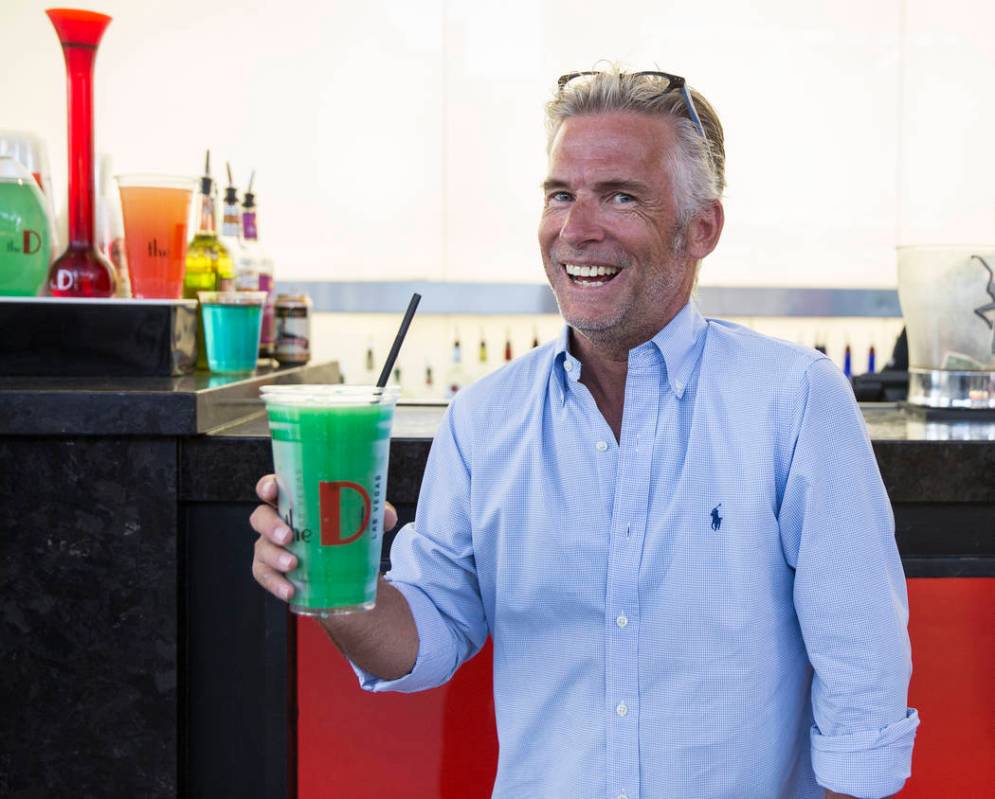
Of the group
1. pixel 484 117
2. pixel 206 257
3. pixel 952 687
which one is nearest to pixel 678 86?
pixel 952 687

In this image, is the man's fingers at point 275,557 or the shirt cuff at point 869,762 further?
the shirt cuff at point 869,762

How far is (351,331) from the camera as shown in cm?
390

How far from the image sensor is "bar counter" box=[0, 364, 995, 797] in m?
1.45

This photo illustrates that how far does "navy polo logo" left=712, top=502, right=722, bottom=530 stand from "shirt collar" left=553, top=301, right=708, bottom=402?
0.41 ft

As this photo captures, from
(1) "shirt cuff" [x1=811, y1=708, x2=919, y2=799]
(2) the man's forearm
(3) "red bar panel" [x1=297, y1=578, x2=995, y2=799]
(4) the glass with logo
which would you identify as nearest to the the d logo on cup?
(2) the man's forearm

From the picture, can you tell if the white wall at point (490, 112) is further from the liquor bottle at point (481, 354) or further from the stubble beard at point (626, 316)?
the stubble beard at point (626, 316)

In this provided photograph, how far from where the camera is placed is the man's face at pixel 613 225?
3.90 feet

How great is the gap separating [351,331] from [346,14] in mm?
1046

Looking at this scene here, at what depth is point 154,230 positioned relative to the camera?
1923 millimetres

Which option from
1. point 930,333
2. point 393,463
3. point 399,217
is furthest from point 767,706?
point 399,217

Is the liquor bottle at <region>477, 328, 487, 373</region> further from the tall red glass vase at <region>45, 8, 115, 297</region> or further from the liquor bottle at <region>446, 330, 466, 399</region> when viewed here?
the tall red glass vase at <region>45, 8, 115, 297</region>

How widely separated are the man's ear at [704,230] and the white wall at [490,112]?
2496 millimetres

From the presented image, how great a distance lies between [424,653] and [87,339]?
890 mm

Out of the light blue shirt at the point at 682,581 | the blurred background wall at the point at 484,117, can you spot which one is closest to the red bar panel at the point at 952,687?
the light blue shirt at the point at 682,581
